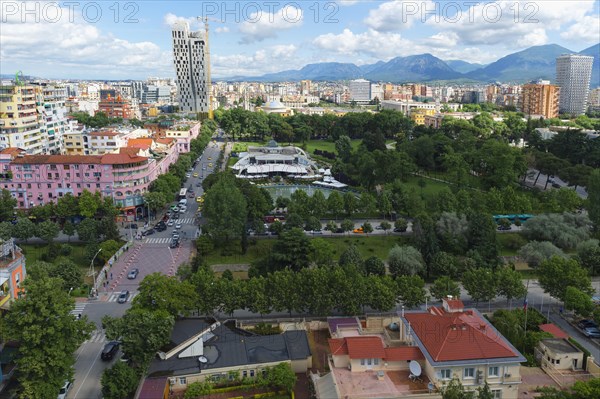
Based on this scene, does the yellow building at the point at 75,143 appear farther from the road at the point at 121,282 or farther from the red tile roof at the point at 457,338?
the red tile roof at the point at 457,338

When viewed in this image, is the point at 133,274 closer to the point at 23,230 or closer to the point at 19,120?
the point at 23,230

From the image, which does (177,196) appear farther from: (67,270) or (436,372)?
(436,372)

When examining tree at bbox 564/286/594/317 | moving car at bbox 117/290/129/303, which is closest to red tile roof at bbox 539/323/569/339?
tree at bbox 564/286/594/317

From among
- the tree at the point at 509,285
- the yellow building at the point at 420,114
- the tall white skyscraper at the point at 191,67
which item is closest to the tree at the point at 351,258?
the tree at the point at 509,285

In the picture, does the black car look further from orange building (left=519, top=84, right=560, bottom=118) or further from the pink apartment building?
orange building (left=519, top=84, right=560, bottom=118)

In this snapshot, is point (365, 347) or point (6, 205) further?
point (6, 205)

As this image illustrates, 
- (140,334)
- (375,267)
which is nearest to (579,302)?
(375,267)
